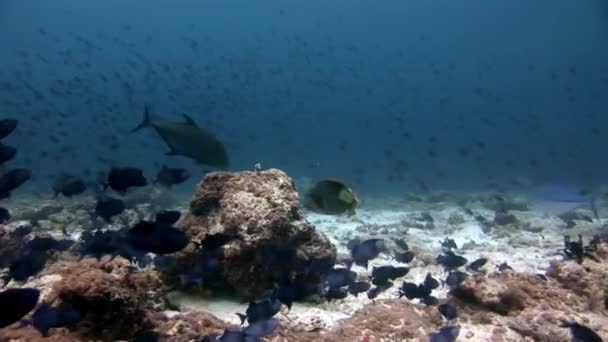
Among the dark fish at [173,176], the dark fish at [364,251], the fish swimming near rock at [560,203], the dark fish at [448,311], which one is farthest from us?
the fish swimming near rock at [560,203]

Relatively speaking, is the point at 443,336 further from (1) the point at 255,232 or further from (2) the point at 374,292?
(1) the point at 255,232

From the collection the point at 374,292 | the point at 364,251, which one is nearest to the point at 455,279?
the point at 374,292

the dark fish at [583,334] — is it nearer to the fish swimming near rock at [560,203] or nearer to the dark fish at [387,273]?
the dark fish at [387,273]

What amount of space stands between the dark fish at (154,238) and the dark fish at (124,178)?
76.2 inches

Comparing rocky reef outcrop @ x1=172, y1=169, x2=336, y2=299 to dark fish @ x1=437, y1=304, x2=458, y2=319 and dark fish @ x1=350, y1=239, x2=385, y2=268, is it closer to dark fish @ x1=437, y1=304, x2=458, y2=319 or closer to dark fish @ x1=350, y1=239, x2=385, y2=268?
dark fish @ x1=350, y1=239, x2=385, y2=268

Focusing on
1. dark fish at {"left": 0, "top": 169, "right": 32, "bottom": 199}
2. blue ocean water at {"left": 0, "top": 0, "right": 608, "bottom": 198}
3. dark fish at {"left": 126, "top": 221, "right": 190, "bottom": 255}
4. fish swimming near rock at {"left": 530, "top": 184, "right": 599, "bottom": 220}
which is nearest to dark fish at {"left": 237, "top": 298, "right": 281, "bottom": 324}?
dark fish at {"left": 126, "top": 221, "right": 190, "bottom": 255}

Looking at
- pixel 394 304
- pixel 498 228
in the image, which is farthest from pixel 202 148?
pixel 498 228

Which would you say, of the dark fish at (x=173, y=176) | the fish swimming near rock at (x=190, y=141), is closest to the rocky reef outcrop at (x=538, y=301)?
the fish swimming near rock at (x=190, y=141)

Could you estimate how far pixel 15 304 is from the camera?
9.82ft

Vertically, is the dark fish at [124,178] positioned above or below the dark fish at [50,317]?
above

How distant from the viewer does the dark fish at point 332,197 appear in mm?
5965

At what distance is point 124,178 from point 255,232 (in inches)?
74.4

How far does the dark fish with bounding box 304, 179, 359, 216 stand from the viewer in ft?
19.6

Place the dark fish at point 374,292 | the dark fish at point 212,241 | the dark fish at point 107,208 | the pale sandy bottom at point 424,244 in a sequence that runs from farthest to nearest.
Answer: the dark fish at point 107,208, the dark fish at point 374,292, the pale sandy bottom at point 424,244, the dark fish at point 212,241
